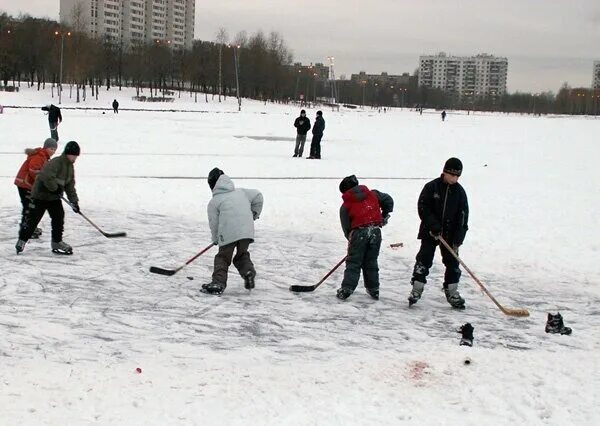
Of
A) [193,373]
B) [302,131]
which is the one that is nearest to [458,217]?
[193,373]

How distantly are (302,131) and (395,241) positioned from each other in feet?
41.9

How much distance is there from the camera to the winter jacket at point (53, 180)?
9336 millimetres

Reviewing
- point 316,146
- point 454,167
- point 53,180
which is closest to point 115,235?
point 53,180

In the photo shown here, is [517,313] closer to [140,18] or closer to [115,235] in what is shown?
[115,235]

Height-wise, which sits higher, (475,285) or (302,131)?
(302,131)

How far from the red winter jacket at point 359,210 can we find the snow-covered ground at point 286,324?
2.91 ft

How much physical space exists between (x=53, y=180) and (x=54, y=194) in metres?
0.27

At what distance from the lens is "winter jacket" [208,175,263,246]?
8.05 metres

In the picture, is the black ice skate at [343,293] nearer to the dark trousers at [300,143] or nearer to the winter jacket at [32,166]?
the winter jacket at [32,166]

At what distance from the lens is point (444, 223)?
7.93 metres

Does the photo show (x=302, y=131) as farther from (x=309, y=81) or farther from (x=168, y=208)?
(x=309, y=81)

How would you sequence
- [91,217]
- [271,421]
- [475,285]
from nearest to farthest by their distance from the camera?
[271,421]
[475,285]
[91,217]

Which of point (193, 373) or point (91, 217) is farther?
point (91, 217)

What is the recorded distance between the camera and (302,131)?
24.0 metres
